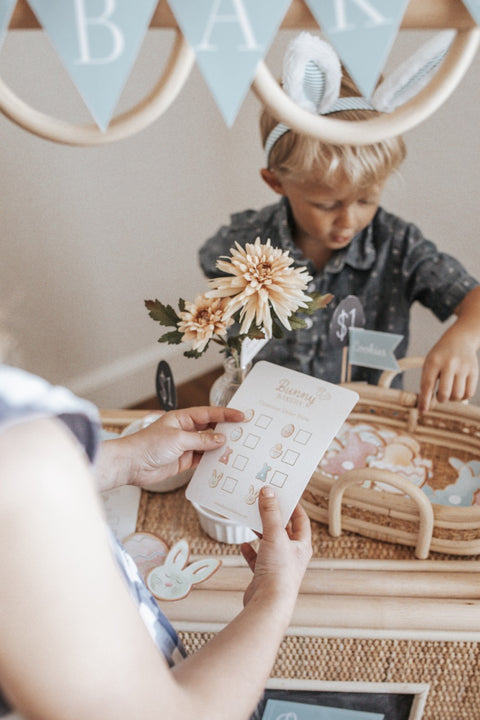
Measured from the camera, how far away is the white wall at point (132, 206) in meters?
1.58

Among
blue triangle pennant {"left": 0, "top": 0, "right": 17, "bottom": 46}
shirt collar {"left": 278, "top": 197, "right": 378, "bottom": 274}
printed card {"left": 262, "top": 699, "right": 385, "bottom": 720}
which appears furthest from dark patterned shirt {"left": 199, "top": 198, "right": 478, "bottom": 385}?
blue triangle pennant {"left": 0, "top": 0, "right": 17, "bottom": 46}

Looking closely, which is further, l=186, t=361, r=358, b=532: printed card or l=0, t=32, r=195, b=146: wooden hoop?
l=186, t=361, r=358, b=532: printed card

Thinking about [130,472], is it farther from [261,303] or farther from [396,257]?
[396,257]

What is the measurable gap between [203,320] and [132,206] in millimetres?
1244

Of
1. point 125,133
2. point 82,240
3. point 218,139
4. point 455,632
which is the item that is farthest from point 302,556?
point 218,139

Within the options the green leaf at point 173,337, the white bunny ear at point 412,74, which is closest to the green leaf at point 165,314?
the green leaf at point 173,337

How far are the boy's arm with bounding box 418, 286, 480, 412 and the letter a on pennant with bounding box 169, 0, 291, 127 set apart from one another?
696mm

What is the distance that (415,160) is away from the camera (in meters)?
1.61

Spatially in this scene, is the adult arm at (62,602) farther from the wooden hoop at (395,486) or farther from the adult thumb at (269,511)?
the wooden hoop at (395,486)

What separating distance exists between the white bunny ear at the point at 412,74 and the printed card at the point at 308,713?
0.84 meters

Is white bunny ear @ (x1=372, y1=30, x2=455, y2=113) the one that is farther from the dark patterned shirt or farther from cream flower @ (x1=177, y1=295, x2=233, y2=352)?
the dark patterned shirt

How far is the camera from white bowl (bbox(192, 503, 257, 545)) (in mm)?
872

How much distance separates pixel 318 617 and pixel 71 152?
1440mm

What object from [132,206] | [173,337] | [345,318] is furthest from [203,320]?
[132,206]
